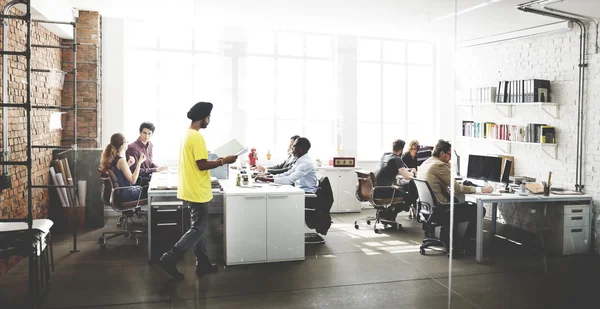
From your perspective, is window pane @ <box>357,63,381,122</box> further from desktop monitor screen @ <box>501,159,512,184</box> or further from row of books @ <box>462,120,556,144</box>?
desktop monitor screen @ <box>501,159,512,184</box>

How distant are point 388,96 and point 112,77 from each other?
4.74m

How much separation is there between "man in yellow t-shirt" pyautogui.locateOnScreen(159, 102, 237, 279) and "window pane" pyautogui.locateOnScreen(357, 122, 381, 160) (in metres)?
4.73

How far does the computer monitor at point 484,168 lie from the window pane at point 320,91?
122 inches

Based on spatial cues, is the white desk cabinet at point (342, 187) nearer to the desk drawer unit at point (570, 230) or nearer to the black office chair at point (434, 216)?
the black office chair at point (434, 216)

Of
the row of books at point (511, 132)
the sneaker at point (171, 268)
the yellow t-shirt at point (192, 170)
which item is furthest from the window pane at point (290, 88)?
the sneaker at point (171, 268)

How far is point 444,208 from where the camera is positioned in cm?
557

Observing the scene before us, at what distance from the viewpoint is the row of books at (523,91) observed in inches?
206

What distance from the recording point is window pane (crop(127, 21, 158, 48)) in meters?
7.28

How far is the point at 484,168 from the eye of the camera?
6199 mm

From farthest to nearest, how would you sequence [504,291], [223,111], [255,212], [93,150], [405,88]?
[405,88] < [223,111] < [93,150] < [255,212] < [504,291]

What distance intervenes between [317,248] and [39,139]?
3.42 metres

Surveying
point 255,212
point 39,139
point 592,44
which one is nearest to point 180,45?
point 39,139

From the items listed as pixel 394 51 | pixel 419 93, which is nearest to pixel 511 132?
pixel 419 93

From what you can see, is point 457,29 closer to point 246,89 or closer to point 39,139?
point 246,89
